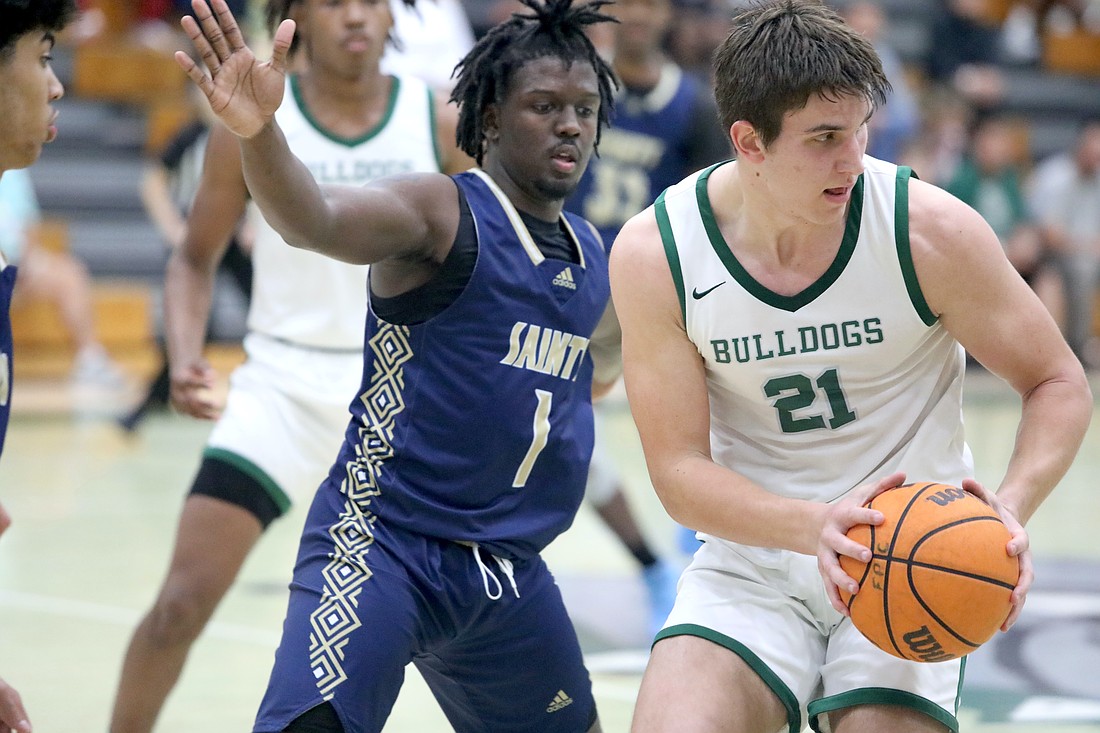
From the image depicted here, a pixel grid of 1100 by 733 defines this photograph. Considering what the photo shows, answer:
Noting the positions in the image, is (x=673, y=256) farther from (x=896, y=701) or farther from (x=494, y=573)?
(x=896, y=701)

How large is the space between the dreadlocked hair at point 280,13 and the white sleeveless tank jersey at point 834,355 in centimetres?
175

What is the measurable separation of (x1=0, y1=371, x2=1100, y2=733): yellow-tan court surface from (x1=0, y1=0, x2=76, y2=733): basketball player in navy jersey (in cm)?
196

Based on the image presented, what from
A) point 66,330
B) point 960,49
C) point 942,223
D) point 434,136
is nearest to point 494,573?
point 942,223

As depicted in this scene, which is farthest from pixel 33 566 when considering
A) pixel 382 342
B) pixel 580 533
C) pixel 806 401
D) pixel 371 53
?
pixel 806 401

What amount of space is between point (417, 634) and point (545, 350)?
27.0 inches

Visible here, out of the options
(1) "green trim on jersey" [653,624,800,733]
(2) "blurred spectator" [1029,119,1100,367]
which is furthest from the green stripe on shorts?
(2) "blurred spectator" [1029,119,1100,367]

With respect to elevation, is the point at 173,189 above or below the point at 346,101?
above

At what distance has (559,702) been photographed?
3.41m

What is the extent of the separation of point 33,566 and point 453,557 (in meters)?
4.09

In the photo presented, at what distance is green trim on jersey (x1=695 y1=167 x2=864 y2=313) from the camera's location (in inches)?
122

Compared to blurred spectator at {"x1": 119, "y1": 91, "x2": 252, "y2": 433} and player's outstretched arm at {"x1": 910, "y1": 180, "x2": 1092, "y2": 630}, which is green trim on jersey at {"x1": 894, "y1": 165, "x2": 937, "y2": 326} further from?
blurred spectator at {"x1": 119, "y1": 91, "x2": 252, "y2": 433}

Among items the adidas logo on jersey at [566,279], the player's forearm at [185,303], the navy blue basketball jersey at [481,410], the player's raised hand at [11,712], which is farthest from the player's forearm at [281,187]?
the player's forearm at [185,303]

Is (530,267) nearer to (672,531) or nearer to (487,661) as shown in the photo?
(487,661)

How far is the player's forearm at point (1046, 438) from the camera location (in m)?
2.97
